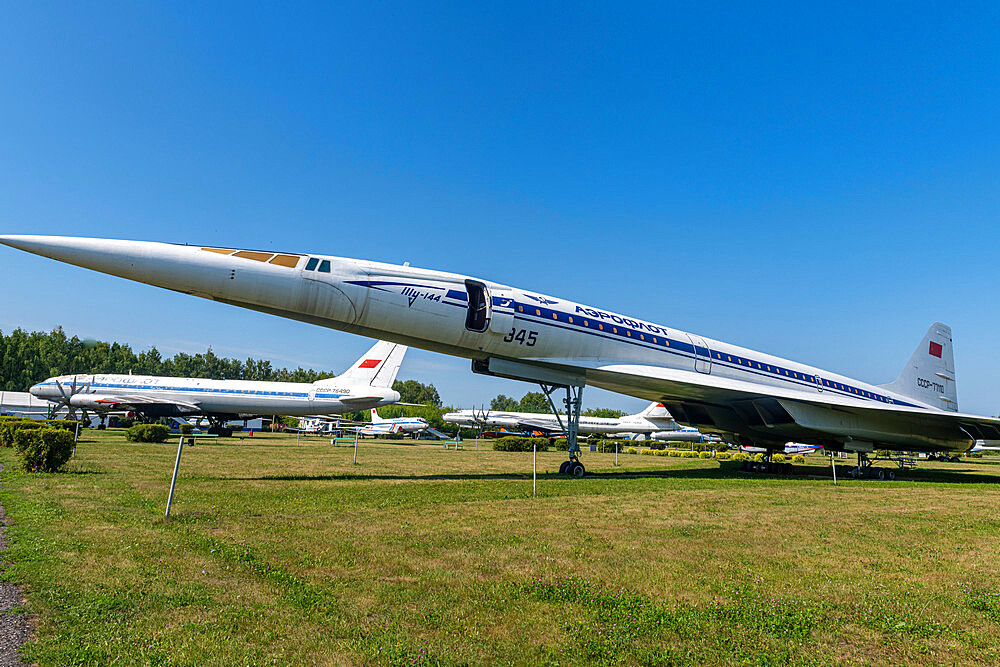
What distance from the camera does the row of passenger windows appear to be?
39.2 ft

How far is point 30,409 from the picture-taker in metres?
59.1

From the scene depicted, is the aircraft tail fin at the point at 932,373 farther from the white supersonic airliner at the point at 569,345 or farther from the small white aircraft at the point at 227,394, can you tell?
the small white aircraft at the point at 227,394

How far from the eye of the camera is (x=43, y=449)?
12.2m

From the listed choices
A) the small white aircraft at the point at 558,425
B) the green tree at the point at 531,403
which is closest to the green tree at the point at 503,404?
the green tree at the point at 531,403

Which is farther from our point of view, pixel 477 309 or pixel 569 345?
pixel 569 345

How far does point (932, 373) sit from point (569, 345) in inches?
775

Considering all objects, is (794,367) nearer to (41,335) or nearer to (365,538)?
(365,538)

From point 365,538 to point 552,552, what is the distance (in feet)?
7.56

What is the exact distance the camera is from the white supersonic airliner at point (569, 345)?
438 inches

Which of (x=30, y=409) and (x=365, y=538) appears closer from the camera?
(x=365, y=538)

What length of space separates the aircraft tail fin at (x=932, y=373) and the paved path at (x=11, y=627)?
28.3 metres

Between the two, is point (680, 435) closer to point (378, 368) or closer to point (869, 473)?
point (378, 368)

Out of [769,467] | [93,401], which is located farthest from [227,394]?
[769,467]

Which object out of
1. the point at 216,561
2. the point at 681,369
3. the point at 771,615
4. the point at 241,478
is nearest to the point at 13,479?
the point at 241,478
